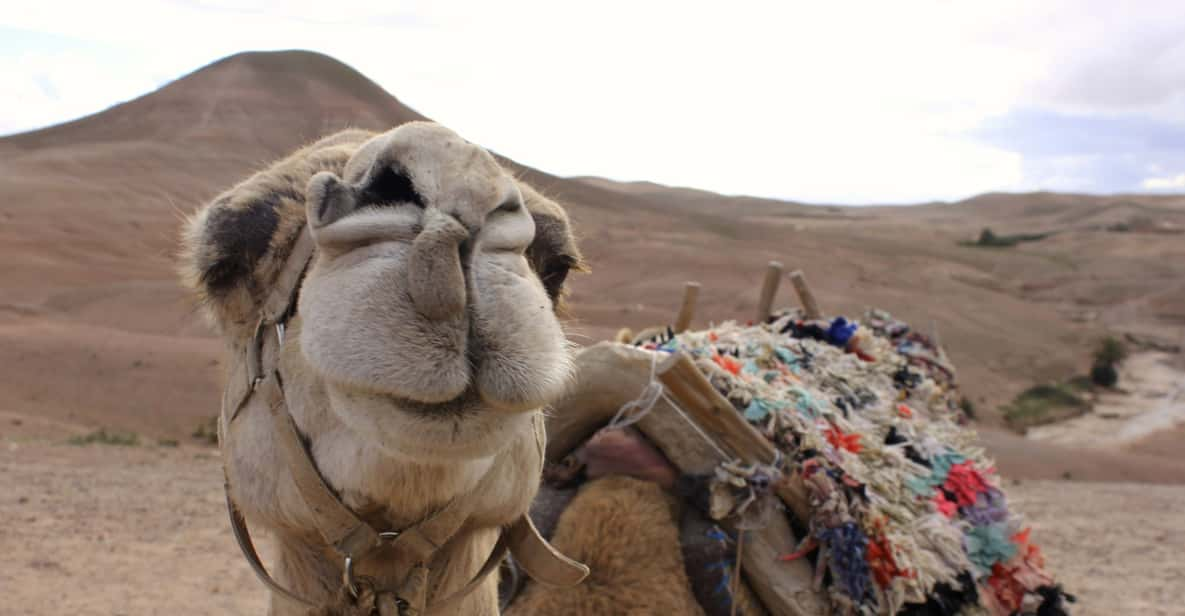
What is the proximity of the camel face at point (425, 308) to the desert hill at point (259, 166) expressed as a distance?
0.58 metres

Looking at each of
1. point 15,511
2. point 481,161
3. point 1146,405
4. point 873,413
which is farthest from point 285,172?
point 1146,405

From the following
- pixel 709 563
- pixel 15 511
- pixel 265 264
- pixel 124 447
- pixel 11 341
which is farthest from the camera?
pixel 11 341

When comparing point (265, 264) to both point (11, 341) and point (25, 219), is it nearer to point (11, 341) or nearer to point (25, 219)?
point (11, 341)

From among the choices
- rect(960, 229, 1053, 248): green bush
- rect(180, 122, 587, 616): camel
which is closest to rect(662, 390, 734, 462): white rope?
rect(180, 122, 587, 616): camel

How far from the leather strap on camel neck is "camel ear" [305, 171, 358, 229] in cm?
24

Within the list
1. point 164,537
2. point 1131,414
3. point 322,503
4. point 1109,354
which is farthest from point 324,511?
point 1109,354

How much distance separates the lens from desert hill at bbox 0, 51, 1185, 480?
51.3ft

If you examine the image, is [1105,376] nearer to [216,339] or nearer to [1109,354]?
[1109,354]

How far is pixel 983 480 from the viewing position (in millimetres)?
3783

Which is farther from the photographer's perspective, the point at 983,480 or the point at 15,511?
the point at 15,511

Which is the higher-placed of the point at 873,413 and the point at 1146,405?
the point at 873,413

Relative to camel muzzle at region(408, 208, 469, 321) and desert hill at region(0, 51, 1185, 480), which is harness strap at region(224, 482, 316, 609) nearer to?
desert hill at region(0, 51, 1185, 480)

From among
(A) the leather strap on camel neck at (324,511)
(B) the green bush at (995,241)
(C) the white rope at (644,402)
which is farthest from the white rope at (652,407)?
(B) the green bush at (995,241)

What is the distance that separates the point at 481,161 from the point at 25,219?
37.3 meters
